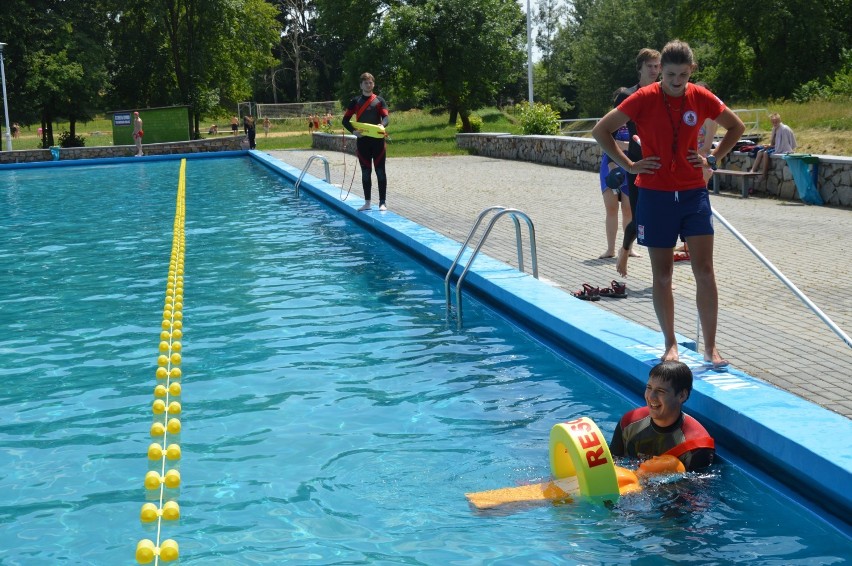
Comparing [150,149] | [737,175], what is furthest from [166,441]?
[150,149]

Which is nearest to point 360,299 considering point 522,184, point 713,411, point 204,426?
point 204,426

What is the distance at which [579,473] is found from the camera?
15.1 ft

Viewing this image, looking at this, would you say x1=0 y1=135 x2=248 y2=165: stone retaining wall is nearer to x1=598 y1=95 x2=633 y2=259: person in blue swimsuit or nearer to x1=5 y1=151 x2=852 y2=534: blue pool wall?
x1=598 y1=95 x2=633 y2=259: person in blue swimsuit

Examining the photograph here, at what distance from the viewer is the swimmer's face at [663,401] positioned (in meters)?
4.79

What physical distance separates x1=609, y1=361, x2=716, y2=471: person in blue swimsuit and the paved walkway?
90cm

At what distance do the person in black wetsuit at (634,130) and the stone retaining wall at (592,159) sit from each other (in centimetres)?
679

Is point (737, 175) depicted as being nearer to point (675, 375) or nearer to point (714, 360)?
point (714, 360)

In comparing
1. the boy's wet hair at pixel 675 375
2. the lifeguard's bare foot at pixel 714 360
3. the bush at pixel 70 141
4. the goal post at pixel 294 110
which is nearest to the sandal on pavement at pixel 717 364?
the lifeguard's bare foot at pixel 714 360

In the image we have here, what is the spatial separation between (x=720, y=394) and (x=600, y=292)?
308 centimetres

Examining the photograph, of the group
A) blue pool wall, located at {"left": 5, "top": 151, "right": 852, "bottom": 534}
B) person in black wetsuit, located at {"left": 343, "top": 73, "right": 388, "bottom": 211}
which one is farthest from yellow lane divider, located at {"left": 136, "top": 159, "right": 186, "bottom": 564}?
person in black wetsuit, located at {"left": 343, "top": 73, "right": 388, "bottom": 211}

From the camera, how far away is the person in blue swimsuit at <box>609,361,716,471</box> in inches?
189

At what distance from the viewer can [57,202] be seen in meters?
21.1

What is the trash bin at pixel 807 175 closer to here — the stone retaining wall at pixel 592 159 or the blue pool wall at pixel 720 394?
the stone retaining wall at pixel 592 159

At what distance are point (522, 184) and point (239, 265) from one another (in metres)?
9.01
